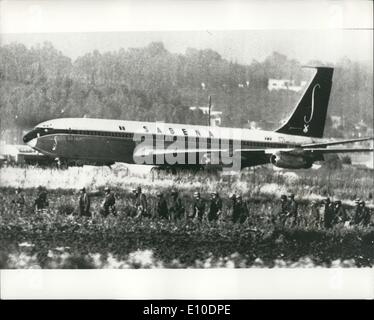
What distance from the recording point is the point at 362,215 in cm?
903

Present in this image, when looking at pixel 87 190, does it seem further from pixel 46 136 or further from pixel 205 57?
pixel 205 57

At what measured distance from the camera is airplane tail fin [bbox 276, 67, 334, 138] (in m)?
9.34

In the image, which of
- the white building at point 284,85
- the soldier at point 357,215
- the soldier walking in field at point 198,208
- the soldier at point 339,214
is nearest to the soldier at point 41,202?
the soldier walking in field at point 198,208

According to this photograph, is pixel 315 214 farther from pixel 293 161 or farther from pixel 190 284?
pixel 190 284

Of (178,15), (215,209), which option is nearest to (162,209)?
(215,209)

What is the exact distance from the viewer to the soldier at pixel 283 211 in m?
9.11

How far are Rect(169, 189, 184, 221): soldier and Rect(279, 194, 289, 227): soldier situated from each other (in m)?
1.75

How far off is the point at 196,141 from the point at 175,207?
153cm

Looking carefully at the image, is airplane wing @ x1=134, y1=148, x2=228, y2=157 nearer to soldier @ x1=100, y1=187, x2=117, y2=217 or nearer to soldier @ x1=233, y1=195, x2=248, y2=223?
soldier @ x1=233, y1=195, x2=248, y2=223

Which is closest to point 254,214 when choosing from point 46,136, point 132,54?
point 132,54

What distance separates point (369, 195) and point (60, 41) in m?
6.03

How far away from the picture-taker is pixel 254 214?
359 inches

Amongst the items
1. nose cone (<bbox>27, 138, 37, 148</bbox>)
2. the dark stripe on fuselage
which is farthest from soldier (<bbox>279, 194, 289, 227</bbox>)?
nose cone (<bbox>27, 138, 37, 148</bbox>)
